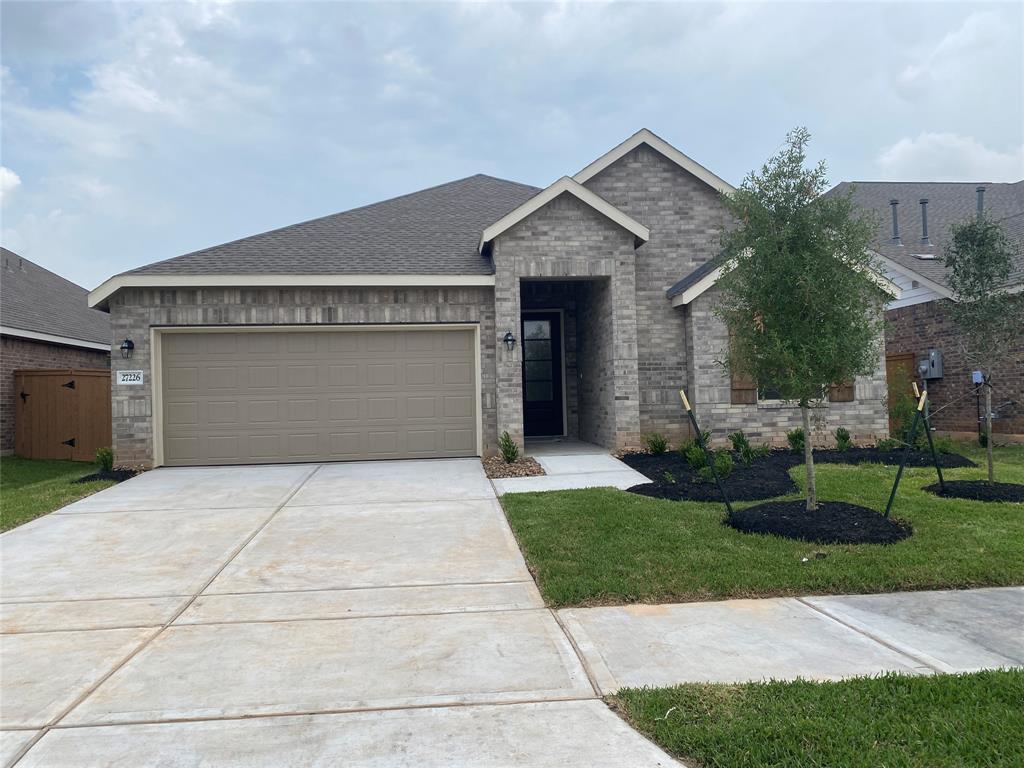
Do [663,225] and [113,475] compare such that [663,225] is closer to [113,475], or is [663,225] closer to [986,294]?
[986,294]

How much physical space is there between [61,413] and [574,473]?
12049 millimetres

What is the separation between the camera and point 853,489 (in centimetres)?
810

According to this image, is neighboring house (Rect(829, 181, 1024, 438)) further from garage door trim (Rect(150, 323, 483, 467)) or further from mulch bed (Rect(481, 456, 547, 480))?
garage door trim (Rect(150, 323, 483, 467))

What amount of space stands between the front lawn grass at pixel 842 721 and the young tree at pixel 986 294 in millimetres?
5987

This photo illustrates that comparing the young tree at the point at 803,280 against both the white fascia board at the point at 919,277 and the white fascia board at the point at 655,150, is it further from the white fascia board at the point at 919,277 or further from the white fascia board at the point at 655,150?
the white fascia board at the point at 919,277

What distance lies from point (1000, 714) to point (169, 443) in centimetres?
1205

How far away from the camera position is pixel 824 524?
249 inches

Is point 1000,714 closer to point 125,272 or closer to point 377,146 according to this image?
point 125,272

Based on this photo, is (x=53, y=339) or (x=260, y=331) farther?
(x=53, y=339)

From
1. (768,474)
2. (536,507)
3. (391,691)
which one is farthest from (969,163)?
(391,691)

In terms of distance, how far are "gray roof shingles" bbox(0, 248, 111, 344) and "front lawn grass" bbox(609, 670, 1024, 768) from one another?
680 inches

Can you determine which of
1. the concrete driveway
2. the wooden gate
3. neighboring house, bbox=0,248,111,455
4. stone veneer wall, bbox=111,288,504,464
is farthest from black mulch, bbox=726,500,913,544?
neighboring house, bbox=0,248,111,455

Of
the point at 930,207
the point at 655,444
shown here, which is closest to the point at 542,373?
the point at 655,444

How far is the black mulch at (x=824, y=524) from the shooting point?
600cm
